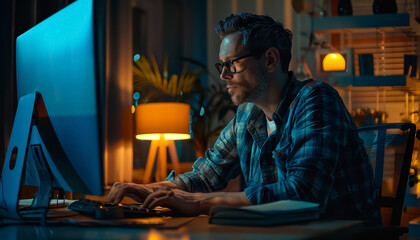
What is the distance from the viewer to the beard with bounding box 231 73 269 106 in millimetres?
1524

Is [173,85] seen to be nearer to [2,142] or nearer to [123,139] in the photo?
[123,139]

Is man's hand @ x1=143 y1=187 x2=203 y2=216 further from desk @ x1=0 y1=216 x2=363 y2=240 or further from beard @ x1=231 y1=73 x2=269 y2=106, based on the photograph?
beard @ x1=231 y1=73 x2=269 y2=106

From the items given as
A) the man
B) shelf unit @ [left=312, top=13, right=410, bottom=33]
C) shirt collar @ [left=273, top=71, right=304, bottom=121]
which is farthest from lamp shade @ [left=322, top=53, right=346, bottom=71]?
shirt collar @ [left=273, top=71, right=304, bottom=121]

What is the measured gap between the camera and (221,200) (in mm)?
1174

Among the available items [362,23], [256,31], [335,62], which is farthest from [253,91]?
[362,23]

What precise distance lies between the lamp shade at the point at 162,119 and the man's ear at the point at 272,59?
7.21 ft

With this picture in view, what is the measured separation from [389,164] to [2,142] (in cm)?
151

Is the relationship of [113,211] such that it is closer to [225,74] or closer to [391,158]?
[225,74]

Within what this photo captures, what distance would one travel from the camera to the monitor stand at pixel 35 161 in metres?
1.00

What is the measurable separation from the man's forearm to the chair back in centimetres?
46

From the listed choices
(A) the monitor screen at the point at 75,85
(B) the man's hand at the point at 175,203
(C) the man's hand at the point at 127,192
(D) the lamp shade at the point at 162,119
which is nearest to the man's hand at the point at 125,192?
(C) the man's hand at the point at 127,192

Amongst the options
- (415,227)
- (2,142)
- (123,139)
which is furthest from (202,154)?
(2,142)

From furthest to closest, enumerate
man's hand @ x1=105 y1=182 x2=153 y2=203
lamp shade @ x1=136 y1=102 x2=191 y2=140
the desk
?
lamp shade @ x1=136 y1=102 x2=191 y2=140, man's hand @ x1=105 y1=182 x2=153 y2=203, the desk

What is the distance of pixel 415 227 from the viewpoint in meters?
4.07
